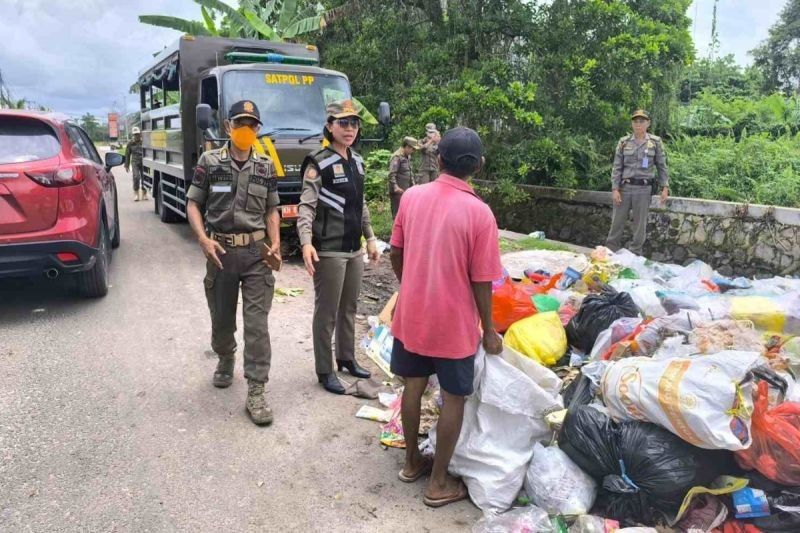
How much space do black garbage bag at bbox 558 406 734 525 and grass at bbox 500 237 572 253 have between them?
17.6 ft

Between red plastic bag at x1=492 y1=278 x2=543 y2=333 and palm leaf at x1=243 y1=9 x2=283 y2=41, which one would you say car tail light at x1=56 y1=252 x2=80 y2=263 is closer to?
red plastic bag at x1=492 y1=278 x2=543 y2=333

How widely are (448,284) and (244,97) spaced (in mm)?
5616

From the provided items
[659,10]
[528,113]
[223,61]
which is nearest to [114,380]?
[223,61]

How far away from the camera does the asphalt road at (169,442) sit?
2879mm

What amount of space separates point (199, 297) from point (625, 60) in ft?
23.8

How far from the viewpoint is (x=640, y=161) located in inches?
298

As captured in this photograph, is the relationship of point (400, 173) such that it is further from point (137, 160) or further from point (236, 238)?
point (137, 160)

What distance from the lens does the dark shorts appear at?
9.41 feet

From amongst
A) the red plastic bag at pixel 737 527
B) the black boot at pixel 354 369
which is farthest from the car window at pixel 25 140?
the red plastic bag at pixel 737 527

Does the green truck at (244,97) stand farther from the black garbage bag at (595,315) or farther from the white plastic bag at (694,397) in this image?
the white plastic bag at (694,397)

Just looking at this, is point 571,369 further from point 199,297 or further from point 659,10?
point 659,10

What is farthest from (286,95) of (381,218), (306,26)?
(306,26)

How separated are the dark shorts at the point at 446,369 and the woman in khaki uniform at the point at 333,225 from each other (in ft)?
3.47

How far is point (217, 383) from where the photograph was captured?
4.22m
